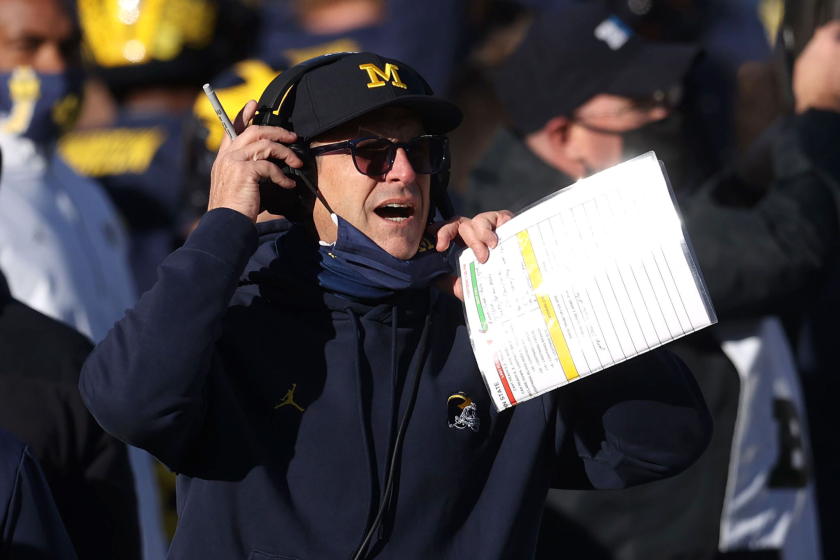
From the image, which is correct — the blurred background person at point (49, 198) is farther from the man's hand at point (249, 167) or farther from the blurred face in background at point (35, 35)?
the man's hand at point (249, 167)

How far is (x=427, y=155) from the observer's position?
2.45 m

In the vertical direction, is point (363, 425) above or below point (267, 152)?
below

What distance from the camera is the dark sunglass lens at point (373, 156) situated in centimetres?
238

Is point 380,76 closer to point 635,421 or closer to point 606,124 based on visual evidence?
point 635,421

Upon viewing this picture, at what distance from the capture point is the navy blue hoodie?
6.81ft

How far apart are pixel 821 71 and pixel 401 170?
239 cm

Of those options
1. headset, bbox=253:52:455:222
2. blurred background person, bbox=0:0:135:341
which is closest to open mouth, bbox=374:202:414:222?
headset, bbox=253:52:455:222

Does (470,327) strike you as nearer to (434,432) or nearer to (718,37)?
(434,432)

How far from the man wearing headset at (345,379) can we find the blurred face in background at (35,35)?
2669 mm

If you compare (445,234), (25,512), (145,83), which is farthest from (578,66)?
(145,83)

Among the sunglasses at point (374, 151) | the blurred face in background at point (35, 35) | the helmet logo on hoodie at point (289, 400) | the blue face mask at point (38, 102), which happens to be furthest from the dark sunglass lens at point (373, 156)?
the blurred face in background at point (35, 35)

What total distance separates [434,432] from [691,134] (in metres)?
2.96

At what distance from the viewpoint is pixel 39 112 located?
15.3 feet

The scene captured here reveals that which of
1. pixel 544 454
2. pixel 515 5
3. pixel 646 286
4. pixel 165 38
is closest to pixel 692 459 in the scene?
pixel 544 454
